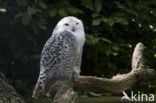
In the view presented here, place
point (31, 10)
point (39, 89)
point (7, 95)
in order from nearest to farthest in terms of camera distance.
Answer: point (7, 95)
point (39, 89)
point (31, 10)

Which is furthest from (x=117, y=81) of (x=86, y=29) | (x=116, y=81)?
(x=86, y=29)

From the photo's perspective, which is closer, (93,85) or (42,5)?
(93,85)

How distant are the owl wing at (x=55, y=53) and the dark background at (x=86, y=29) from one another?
44 centimetres

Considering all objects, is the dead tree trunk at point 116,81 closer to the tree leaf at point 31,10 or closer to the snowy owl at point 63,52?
the snowy owl at point 63,52

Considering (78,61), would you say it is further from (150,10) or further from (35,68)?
(150,10)

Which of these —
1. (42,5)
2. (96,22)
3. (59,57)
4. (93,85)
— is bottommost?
(93,85)

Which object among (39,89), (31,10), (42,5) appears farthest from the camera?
(42,5)

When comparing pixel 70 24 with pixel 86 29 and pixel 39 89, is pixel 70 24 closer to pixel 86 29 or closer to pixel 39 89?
pixel 39 89

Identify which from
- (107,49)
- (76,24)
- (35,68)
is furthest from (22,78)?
(76,24)

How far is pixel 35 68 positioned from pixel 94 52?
478 mm

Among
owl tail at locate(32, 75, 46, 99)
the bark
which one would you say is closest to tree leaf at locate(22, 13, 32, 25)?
owl tail at locate(32, 75, 46, 99)

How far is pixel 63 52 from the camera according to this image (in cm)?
191

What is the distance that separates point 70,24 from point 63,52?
17 centimetres

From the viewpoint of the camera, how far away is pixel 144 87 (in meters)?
2.77
